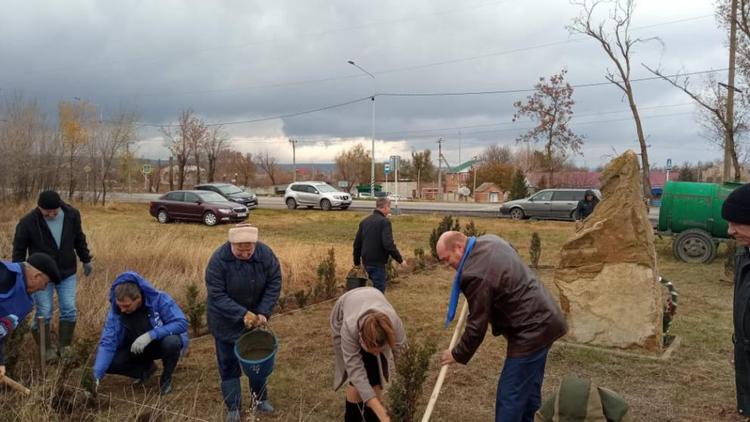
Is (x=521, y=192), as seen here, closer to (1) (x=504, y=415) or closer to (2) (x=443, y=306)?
(2) (x=443, y=306)

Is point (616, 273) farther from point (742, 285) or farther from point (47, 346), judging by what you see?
point (47, 346)

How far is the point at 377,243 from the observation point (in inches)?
280

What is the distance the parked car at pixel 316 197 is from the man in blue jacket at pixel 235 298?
21.4 meters

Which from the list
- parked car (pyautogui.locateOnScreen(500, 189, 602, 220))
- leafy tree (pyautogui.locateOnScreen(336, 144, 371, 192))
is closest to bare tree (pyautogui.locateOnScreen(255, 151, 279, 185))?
leafy tree (pyautogui.locateOnScreen(336, 144, 371, 192))

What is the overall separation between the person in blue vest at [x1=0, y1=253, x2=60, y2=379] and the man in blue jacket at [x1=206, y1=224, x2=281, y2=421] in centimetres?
112

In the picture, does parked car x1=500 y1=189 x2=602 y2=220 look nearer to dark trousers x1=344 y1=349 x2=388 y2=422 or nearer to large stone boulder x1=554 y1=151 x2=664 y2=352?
large stone boulder x1=554 y1=151 x2=664 y2=352

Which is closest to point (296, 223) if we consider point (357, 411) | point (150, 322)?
point (150, 322)

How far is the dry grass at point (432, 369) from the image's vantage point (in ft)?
14.4

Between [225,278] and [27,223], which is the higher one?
[27,223]

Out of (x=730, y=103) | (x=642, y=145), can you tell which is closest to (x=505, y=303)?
(x=730, y=103)

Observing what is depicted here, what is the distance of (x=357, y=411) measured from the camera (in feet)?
11.8

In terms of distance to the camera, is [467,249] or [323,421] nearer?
[467,249]

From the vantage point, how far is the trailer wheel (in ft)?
37.1

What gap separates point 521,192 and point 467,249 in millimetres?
30647
